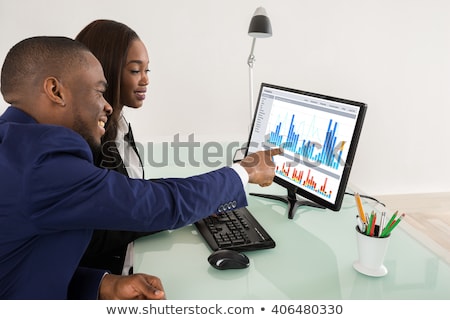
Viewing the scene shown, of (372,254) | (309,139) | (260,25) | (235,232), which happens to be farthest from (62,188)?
(260,25)

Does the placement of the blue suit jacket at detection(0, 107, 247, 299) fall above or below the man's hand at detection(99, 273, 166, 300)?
above

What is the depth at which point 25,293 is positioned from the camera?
83cm

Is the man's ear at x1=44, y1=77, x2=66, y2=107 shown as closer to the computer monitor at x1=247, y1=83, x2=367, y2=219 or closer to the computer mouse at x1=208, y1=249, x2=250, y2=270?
the computer mouse at x1=208, y1=249, x2=250, y2=270

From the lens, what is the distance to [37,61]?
2.73 feet

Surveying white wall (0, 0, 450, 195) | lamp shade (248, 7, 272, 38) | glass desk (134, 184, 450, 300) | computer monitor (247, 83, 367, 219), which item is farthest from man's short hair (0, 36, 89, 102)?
white wall (0, 0, 450, 195)

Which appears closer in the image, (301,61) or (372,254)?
(372,254)

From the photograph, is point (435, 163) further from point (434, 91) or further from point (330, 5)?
point (330, 5)

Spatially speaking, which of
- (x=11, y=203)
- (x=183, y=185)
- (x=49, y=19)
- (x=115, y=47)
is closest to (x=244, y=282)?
(x=183, y=185)

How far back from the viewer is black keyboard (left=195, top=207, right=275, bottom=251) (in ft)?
3.53

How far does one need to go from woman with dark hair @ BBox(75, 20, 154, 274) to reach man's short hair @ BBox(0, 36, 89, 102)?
367 millimetres

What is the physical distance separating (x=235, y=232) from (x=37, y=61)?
631mm

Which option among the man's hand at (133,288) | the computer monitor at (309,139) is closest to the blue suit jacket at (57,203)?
the man's hand at (133,288)

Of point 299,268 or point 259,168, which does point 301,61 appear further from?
point 299,268

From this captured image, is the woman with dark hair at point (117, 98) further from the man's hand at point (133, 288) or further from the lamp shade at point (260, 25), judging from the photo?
the lamp shade at point (260, 25)
